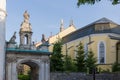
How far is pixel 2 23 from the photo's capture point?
1433 inches

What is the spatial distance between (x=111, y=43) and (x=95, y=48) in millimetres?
2548

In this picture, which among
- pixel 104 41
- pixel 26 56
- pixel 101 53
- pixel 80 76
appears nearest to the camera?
pixel 26 56

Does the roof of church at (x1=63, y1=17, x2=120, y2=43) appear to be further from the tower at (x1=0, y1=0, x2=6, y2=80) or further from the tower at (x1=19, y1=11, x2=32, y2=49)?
the tower at (x1=0, y1=0, x2=6, y2=80)

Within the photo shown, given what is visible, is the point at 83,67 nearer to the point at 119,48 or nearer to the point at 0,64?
the point at 119,48

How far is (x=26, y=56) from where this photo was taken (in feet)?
128

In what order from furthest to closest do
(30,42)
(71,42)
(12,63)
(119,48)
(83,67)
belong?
(71,42) < (119,48) < (83,67) < (30,42) < (12,63)

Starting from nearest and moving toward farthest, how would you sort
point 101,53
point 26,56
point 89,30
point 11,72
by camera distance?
1. point 11,72
2. point 26,56
3. point 101,53
4. point 89,30

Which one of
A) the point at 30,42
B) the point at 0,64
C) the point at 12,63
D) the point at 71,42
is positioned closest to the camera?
the point at 0,64

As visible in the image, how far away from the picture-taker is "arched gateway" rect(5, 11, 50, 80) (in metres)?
38.2

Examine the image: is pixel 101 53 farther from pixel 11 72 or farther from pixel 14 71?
pixel 11 72

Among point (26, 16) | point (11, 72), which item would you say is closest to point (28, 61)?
point (11, 72)

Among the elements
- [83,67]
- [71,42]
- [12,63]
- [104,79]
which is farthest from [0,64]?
[71,42]

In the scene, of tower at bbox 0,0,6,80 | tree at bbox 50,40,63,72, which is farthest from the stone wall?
tower at bbox 0,0,6,80

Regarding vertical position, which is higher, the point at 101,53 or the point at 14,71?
the point at 101,53
